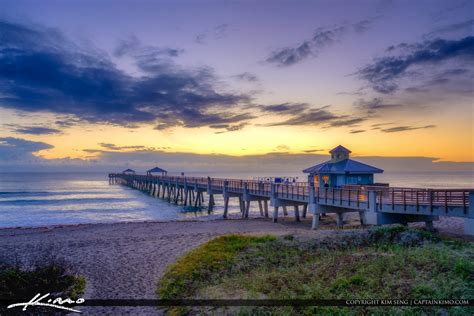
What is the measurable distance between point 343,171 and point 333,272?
16222mm

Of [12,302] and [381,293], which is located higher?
[381,293]

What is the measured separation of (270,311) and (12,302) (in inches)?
283

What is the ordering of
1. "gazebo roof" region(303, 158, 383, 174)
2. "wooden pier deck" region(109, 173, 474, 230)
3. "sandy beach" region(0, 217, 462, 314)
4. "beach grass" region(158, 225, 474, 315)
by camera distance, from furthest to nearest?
"gazebo roof" region(303, 158, 383, 174)
"wooden pier deck" region(109, 173, 474, 230)
"sandy beach" region(0, 217, 462, 314)
"beach grass" region(158, 225, 474, 315)

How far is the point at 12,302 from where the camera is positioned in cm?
911

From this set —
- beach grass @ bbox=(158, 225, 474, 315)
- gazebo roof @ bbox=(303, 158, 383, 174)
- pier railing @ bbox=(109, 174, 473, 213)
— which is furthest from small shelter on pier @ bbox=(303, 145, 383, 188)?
beach grass @ bbox=(158, 225, 474, 315)

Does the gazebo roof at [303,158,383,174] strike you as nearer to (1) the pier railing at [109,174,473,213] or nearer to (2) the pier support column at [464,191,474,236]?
(1) the pier railing at [109,174,473,213]

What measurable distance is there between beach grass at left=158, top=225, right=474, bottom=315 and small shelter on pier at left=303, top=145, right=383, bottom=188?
418 inches

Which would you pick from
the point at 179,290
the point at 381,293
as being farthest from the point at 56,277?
the point at 381,293

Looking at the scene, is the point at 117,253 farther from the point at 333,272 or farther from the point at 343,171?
the point at 343,171

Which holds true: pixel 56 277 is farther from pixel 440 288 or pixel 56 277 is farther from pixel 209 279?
pixel 440 288

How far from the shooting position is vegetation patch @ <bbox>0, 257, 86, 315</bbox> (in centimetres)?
965

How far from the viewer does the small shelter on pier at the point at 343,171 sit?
25111 millimetres

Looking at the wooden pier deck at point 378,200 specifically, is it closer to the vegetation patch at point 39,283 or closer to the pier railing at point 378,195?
the pier railing at point 378,195

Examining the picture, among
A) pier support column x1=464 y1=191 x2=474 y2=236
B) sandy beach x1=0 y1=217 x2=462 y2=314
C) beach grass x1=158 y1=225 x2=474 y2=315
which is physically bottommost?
sandy beach x1=0 y1=217 x2=462 y2=314
